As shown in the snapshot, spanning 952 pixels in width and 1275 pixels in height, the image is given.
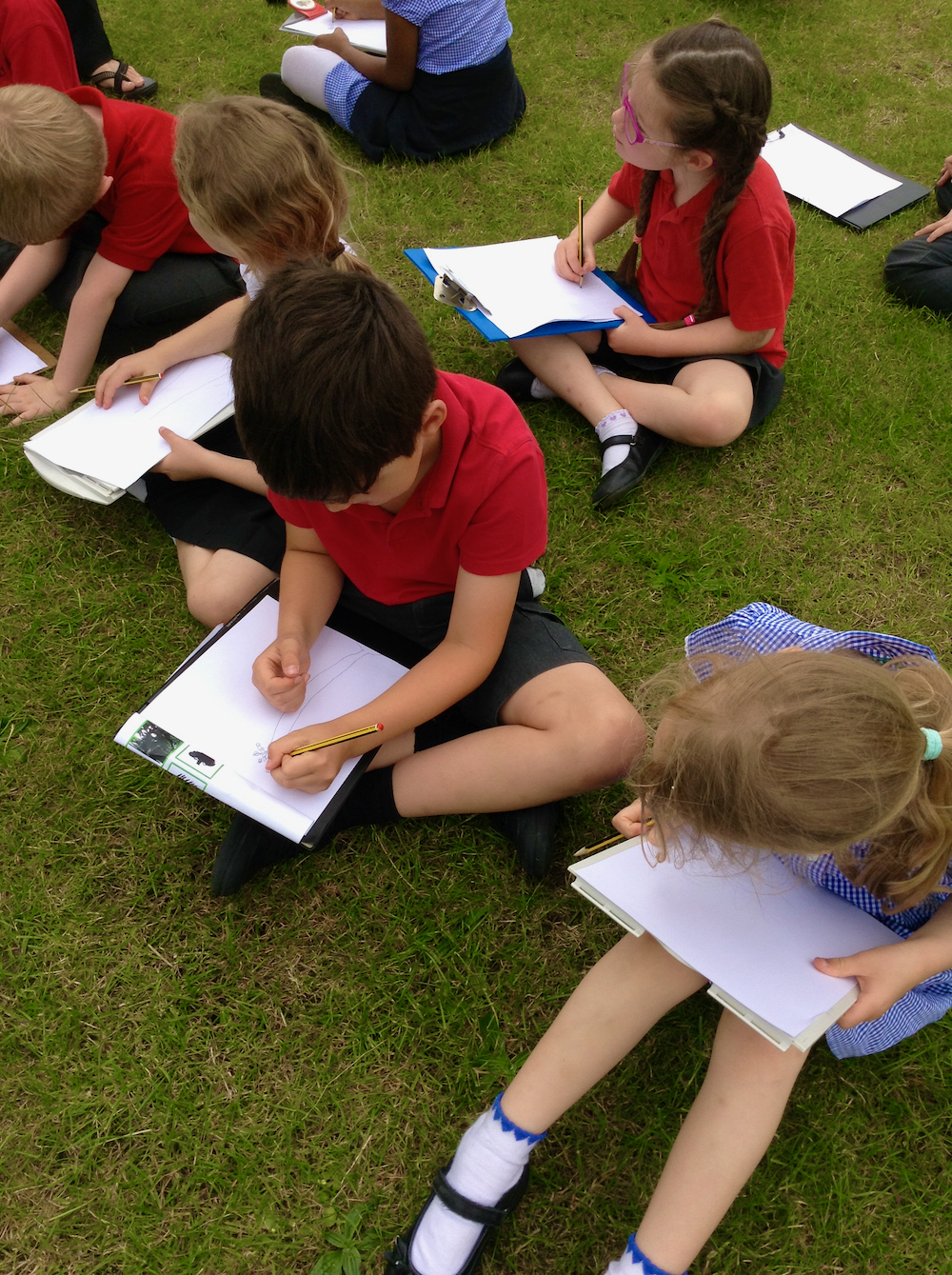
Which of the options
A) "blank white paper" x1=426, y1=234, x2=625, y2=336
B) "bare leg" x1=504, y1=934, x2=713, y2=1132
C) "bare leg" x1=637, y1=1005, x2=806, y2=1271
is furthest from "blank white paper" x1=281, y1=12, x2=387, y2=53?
"bare leg" x1=637, y1=1005, x2=806, y2=1271

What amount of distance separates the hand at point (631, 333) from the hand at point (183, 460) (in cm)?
93

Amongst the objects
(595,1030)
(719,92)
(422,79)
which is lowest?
(595,1030)

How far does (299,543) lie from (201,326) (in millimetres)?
747

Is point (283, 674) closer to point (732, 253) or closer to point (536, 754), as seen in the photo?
point (536, 754)

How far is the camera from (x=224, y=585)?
1.66 meters

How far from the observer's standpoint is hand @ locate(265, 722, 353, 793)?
4.12ft

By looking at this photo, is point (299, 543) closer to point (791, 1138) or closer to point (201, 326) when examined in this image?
point (201, 326)

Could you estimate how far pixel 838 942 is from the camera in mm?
1075

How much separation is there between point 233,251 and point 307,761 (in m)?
0.94

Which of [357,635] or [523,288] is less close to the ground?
[523,288]

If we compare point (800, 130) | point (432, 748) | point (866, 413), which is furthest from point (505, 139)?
point (432, 748)

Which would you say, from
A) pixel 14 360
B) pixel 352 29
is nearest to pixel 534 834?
pixel 14 360

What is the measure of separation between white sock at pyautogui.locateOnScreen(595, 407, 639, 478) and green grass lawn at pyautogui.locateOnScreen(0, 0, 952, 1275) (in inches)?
2.8

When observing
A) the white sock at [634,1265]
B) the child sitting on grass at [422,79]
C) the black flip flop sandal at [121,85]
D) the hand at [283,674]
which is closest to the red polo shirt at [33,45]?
the black flip flop sandal at [121,85]
